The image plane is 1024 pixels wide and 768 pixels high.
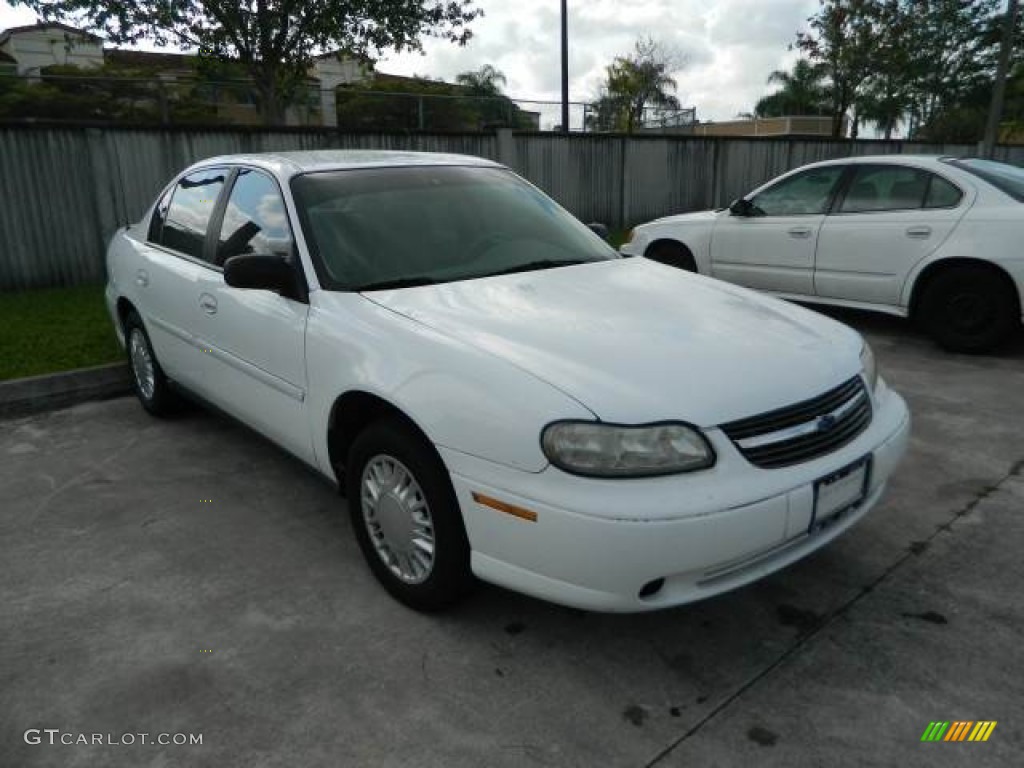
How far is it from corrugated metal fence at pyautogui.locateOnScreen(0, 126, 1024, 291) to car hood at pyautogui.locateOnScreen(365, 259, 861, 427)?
23.4 feet

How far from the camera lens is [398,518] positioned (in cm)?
268

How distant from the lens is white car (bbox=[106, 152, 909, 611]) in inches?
85.1

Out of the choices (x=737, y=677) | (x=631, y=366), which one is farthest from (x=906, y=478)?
(x=631, y=366)

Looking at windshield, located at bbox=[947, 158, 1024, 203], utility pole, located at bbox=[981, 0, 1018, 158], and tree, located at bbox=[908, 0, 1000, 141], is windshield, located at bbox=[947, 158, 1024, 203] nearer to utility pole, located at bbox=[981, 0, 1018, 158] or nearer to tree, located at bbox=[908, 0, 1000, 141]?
utility pole, located at bbox=[981, 0, 1018, 158]

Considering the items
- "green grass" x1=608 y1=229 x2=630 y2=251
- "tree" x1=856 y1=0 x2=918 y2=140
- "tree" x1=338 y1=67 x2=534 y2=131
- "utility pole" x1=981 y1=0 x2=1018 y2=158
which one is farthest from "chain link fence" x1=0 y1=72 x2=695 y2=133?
"tree" x1=856 y1=0 x2=918 y2=140

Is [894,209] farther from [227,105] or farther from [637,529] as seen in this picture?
[227,105]

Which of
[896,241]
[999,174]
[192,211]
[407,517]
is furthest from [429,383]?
[999,174]

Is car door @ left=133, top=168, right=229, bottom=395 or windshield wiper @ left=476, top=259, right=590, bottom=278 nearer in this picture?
windshield wiper @ left=476, top=259, right=590, bottom=278

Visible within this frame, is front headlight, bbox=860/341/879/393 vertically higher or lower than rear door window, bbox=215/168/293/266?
lower

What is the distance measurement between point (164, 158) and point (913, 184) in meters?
7.73

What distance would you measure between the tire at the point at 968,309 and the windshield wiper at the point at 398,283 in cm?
454

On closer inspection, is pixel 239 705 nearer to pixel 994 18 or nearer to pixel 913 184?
pixel 913 184

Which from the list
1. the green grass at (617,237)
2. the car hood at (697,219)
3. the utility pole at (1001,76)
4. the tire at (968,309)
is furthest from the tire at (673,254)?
the utility pole at (1001,76)

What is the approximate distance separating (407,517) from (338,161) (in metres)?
1.85
